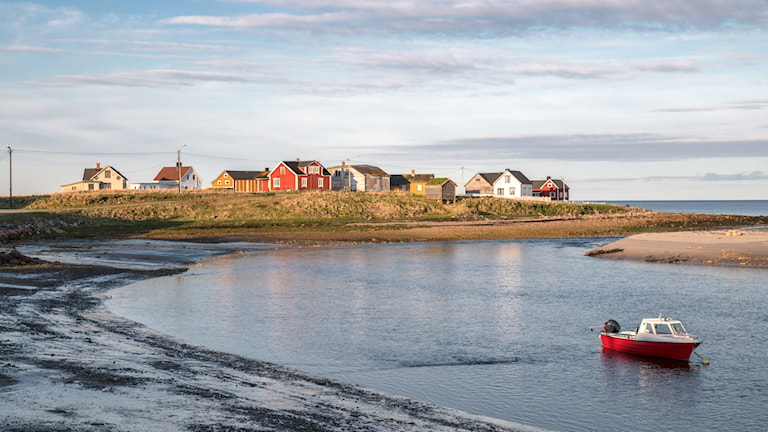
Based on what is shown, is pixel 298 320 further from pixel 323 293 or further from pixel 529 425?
pixel 529 425

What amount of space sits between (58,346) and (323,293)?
67.7 ft

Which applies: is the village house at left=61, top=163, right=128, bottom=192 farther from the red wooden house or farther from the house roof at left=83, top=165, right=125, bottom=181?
the red wooden house

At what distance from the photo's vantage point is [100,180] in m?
147

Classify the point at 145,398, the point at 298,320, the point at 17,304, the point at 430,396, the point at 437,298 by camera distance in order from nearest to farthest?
the point at 145,398 → the point at 430,396 → the point at 17,304 → the point at 298,320 → the point at 437,298

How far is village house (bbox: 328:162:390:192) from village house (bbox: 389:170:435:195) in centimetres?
414

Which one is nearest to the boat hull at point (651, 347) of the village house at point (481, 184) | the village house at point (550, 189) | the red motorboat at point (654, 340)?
the red motorboat at point (654, 340)

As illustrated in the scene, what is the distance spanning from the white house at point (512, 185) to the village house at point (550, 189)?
1035 cm

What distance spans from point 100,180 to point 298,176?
160 ft

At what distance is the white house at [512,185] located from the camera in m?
152

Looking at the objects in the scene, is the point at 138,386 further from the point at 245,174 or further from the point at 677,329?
the point at 245,174

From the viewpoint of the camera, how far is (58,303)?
30406 mm

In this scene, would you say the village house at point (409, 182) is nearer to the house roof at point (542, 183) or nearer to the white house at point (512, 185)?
the white house at point (512, 185)

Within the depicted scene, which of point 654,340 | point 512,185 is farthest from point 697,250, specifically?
point 512,185

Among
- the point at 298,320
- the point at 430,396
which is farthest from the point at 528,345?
the point at 298,320
